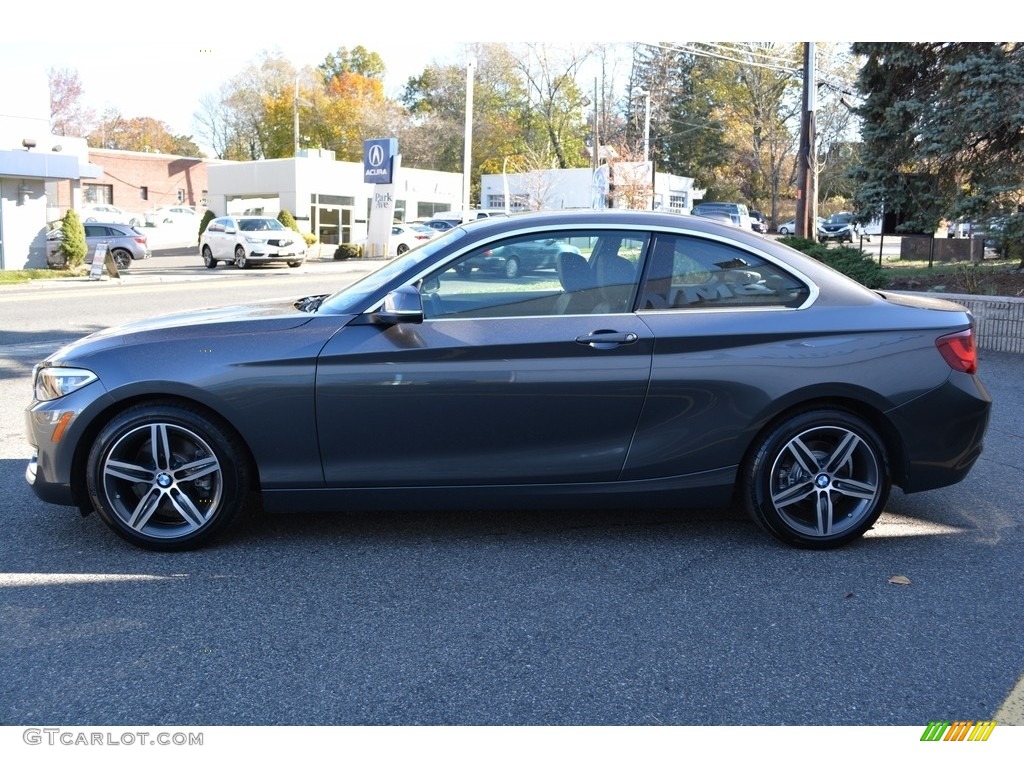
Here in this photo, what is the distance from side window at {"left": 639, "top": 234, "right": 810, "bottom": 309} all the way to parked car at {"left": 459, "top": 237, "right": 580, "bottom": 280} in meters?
0.44

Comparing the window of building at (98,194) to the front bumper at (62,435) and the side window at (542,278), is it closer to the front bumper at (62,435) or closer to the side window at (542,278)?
the front bumper at (62,435)

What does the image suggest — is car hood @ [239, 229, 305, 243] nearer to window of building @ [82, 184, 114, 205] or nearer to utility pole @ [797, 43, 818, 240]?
utility pole @ [797, 43, 818, 240]

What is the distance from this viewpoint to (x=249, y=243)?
32312 mm

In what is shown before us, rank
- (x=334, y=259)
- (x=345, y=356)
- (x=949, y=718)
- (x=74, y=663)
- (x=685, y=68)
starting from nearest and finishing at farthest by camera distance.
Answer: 1. (x=949, y=718)
2. (x=74, y=663)
3. (x=345, y=356)
4. (x=334, y=259)
5. (x=685, y=68)

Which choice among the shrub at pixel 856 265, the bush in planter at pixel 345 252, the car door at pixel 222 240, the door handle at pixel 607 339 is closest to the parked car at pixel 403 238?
the bush in planter at pixel 345 252

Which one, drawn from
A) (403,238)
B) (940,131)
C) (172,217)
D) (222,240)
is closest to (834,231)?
(403,238)

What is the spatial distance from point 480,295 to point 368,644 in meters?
1.81

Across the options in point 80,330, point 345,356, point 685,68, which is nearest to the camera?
point 345,356

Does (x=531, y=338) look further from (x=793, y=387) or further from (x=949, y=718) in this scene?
(x=949, y=718)

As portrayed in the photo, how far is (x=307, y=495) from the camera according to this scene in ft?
15.1

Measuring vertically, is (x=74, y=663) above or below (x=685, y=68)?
below

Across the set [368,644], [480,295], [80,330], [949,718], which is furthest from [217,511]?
[80,330]

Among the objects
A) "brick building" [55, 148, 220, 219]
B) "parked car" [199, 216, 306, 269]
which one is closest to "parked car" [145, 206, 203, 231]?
"brick building" [55, 148, 220, 219]

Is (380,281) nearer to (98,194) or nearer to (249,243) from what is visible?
(249,243)
